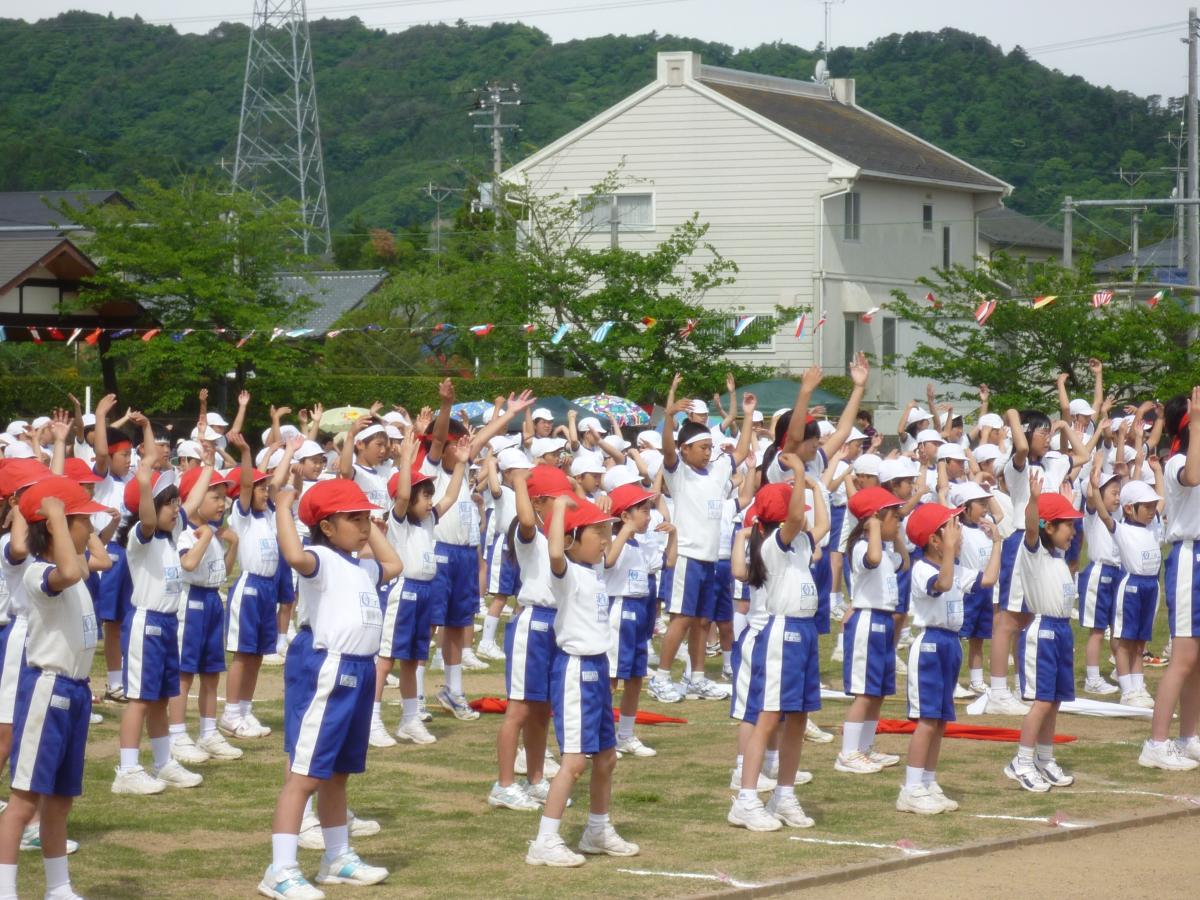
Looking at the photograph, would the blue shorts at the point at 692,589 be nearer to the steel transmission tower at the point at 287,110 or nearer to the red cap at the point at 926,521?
the red cap at the point at 926,521

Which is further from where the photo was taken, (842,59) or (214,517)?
(842,59)

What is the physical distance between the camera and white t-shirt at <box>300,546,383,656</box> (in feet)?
22.4

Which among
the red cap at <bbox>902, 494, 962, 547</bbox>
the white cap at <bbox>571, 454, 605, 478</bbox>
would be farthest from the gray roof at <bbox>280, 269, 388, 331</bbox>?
the red cap at <bbox>902, 494, 962, 547</bbox>

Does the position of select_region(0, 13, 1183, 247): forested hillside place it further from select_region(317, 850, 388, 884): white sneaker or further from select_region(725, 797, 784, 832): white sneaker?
select_region(317, 850, 388, 884): white sneaker

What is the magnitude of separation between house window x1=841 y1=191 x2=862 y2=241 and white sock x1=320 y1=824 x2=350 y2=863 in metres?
33.0

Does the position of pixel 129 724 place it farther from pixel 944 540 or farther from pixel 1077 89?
pixel 1077 89

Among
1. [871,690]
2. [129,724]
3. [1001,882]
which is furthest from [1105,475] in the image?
[129,724]

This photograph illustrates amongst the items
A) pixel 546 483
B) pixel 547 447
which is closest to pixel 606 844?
pixel 546 483

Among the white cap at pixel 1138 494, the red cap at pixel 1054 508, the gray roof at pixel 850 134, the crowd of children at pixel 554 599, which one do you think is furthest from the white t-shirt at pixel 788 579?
the gray roof at pixel 850 134

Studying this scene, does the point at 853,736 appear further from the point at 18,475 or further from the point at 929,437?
the point at 18,475

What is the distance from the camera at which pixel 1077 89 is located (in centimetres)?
6938

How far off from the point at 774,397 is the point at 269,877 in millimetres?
21945

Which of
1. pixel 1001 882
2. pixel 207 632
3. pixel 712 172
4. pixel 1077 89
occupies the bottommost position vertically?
pixel 1001 882

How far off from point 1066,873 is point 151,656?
4.79 meters
